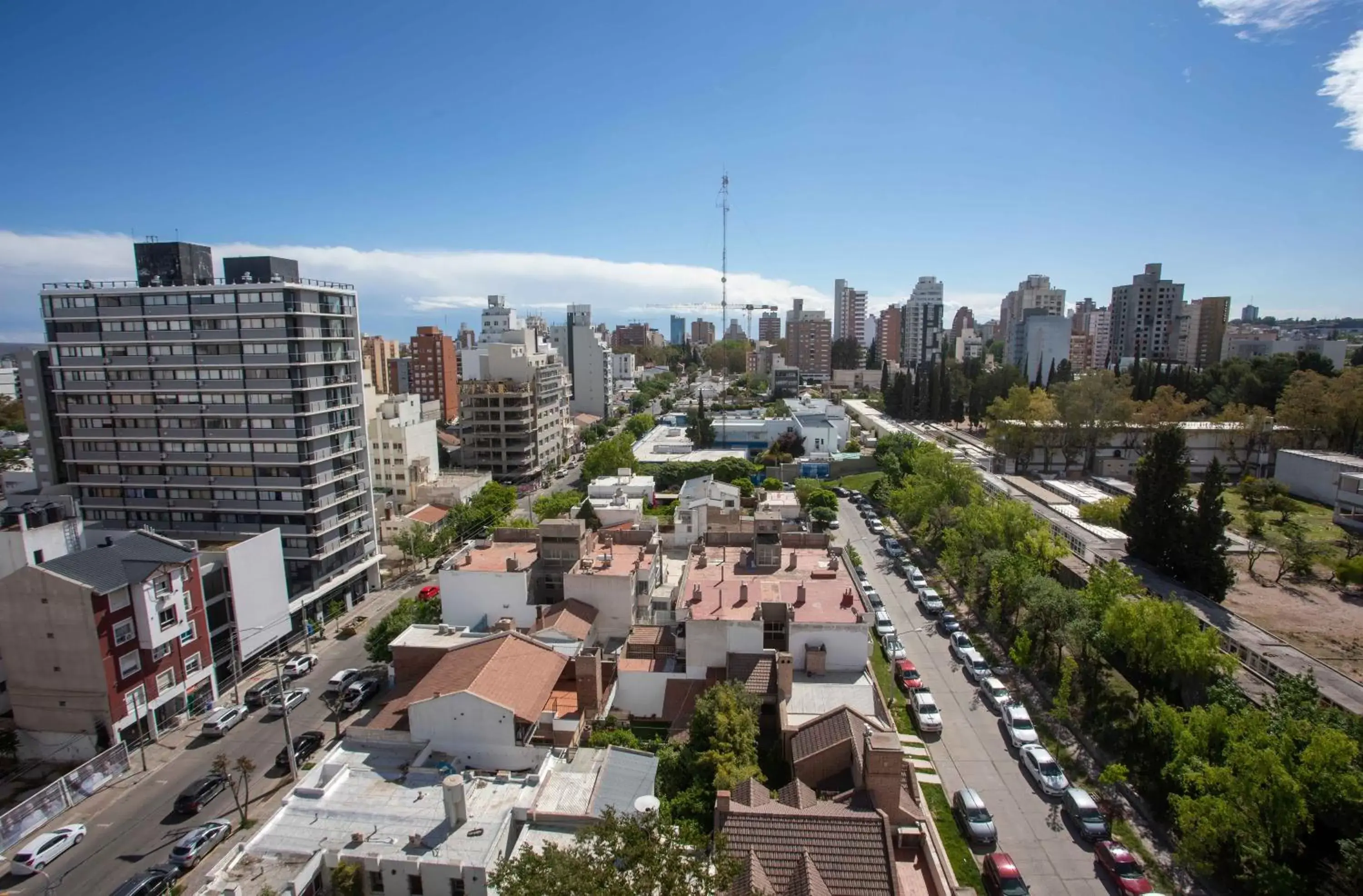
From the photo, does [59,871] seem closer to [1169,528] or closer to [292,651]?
[292,651]

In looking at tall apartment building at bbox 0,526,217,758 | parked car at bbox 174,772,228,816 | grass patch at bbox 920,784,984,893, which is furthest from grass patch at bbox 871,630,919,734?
tall apartment building at bbox 0,526,217,758

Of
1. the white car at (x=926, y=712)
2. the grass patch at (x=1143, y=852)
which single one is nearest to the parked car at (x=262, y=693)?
the white car at (x=926, y=712)

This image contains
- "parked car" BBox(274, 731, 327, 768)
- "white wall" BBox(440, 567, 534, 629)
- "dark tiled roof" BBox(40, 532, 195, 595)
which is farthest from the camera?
"white wall" BBox(440, 567, 534, 629)

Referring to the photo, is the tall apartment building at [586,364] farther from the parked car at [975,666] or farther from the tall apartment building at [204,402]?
the parked car at [975,666]

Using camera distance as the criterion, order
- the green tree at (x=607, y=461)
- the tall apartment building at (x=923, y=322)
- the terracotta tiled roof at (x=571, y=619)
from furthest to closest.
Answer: the tall apartment building at (x=923, y=322) < the green tree at (x=607, y=461) < the terracotta tiled roof at (x=571, y=619)

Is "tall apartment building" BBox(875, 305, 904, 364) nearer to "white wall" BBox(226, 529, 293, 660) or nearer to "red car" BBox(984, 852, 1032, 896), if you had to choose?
"white wall" BBox(226, 529, 293, 660)

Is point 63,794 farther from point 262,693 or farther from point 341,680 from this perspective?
point 341,680

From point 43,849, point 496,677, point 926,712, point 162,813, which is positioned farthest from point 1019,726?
point 43,849
